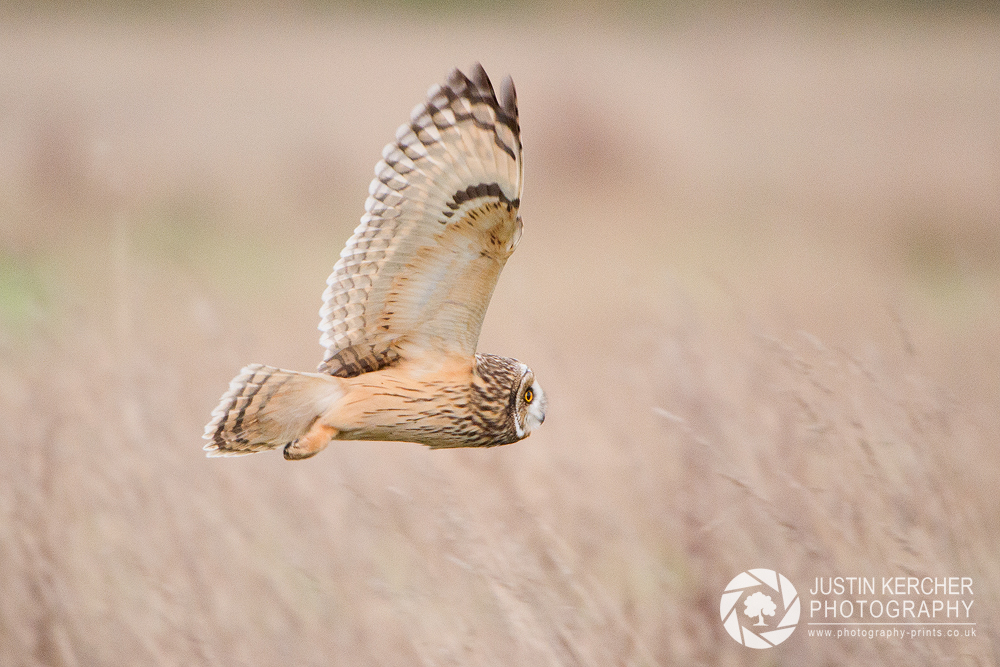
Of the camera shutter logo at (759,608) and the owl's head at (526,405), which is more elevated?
the owl's head at (526,405)

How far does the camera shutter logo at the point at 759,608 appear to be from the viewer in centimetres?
276

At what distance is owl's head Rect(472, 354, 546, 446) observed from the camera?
6.07ft

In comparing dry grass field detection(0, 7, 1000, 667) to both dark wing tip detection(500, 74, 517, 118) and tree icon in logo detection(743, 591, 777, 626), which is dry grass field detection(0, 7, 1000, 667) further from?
dark wing tip detection(500, 74, 517, 118)

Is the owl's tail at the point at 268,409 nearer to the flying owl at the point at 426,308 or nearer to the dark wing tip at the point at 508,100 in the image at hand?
the flying owl at the point at 426,308

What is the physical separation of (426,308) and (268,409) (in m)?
0.38

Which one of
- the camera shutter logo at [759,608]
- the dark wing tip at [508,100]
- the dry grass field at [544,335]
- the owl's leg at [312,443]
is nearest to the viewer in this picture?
the owl's leg at [312,443]

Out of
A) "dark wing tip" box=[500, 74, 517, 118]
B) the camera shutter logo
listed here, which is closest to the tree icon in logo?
the camera shutter logo

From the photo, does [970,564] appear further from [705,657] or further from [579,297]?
[579,297]

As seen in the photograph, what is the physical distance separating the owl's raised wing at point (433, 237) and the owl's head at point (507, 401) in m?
0.08

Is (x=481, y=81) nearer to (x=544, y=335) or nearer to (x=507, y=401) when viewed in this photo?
(x=507, y=401)

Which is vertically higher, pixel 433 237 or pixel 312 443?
pixel 433 237

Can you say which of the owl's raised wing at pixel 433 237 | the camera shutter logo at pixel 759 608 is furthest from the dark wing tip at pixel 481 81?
the camera shutter logo at pixel 759 608

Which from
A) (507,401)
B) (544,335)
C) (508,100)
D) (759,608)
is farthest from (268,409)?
(759,608)

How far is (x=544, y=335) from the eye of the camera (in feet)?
9.64
